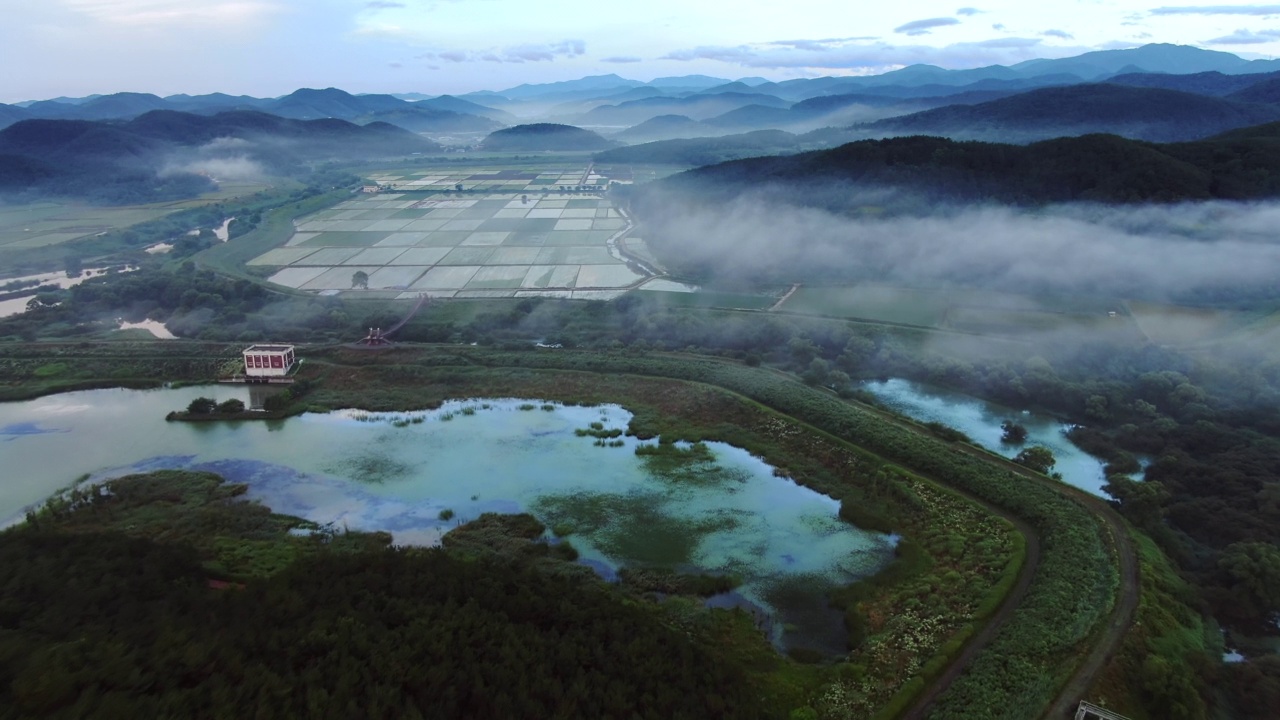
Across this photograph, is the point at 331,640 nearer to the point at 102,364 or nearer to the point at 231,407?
the point at 231,407

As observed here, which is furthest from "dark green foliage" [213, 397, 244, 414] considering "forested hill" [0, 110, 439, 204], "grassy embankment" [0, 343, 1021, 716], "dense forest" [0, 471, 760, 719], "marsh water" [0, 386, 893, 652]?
"forested hill" [0, 110, 439, 204]

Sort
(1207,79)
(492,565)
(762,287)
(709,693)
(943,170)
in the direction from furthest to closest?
1. (1207,79)
2. (943,170)
3. (762,287)
4. (492,565)
5. (709,693)

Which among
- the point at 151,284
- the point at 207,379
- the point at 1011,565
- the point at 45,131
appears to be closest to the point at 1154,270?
the point at 1011,565

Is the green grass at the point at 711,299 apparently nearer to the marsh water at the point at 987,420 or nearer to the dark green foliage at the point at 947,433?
the marsh water at the point at 987,420

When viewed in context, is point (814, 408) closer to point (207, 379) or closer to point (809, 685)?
point (809, 685)

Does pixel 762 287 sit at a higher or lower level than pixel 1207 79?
lower

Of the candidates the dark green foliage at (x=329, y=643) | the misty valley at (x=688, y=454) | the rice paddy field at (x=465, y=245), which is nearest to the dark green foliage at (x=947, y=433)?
the misty valley at (x=688, y=454)
